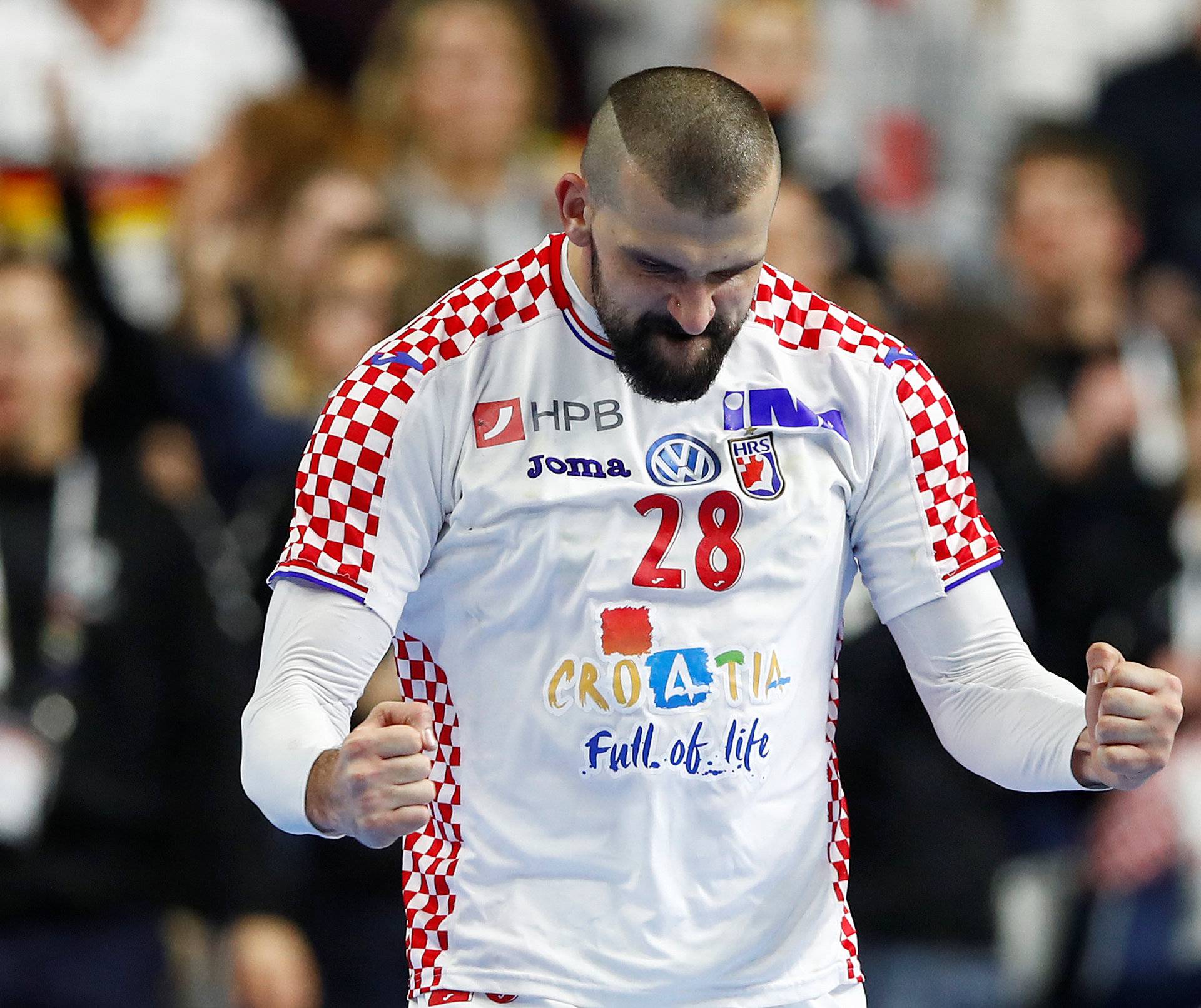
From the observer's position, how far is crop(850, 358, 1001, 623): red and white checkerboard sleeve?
3336 mm

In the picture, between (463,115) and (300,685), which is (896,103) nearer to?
(463,115)

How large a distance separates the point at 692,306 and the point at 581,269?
332 millimetres

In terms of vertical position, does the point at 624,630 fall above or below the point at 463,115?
below

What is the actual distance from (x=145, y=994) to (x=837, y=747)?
2.26 meters

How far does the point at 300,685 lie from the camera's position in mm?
3025

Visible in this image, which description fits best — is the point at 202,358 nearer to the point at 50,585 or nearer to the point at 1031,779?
the point at 50,585

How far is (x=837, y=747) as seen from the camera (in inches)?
221

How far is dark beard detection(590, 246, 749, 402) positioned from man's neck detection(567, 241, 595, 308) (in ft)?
0.09

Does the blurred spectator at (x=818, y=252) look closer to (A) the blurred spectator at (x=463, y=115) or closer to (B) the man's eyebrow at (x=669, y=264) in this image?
(A) the blurred spectator at (x=463, y=115)

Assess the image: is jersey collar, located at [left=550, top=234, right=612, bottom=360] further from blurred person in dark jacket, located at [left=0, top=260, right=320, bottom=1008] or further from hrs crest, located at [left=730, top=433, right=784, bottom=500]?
blurred person in dark jacket, located at [left=0, top=260, right=320, bottom=1008]

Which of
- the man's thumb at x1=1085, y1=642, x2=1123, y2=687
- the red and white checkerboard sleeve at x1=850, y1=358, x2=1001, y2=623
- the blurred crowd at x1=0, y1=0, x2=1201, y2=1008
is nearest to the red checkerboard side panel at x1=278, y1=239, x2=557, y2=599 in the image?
the red and white checkerboard sleeve at x1=850, y1=358, x2=1001, y2=623

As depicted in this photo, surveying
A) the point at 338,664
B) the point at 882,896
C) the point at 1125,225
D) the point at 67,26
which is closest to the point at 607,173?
the point at 338,664

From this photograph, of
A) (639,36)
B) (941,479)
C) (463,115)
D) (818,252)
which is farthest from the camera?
(639,36)

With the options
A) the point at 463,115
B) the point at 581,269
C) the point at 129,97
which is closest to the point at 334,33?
the point at 463,115
